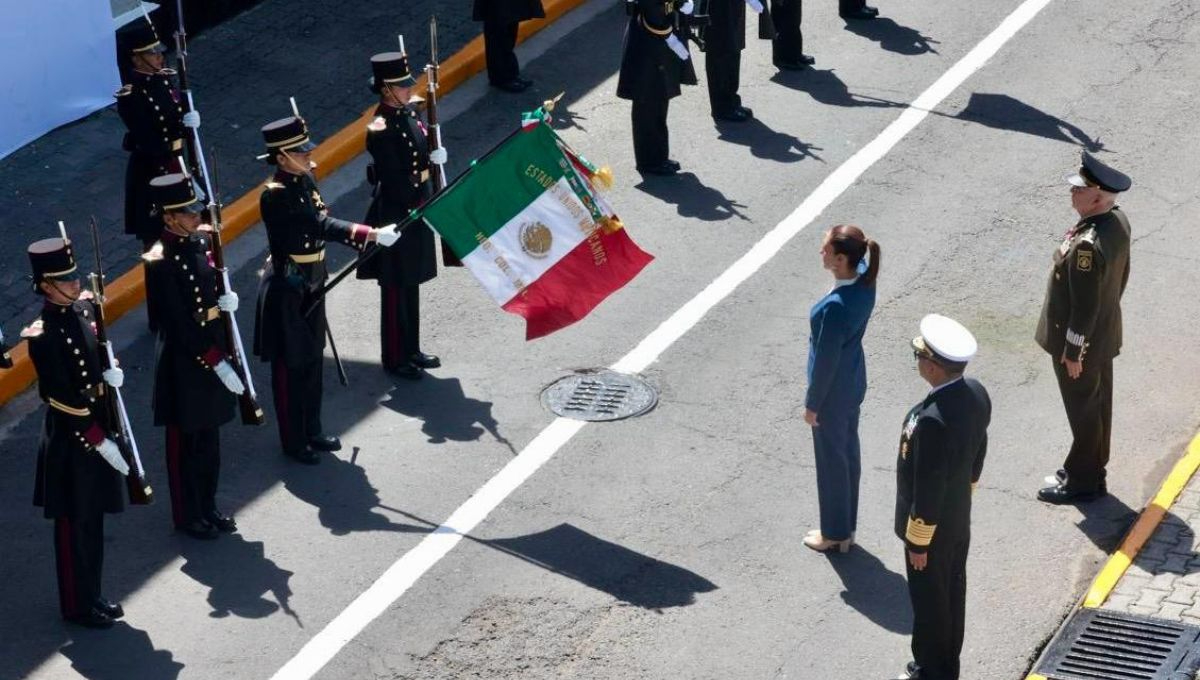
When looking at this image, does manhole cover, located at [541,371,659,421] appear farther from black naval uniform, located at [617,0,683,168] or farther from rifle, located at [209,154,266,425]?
black naval uniform, located at [617,0,683,168]

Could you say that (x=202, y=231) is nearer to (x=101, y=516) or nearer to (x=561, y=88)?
(x=101, y=516)

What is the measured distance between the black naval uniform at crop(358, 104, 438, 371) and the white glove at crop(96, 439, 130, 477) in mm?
2614

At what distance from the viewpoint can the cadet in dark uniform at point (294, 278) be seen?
11289mm

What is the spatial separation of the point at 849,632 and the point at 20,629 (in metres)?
4.25

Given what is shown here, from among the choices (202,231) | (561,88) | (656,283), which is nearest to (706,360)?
(656,283)

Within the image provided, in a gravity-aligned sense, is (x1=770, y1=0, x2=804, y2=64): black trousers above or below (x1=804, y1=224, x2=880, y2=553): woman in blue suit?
below

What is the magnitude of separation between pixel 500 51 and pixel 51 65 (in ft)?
11.5

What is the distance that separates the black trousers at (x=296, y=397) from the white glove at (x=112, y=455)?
1.55 metres

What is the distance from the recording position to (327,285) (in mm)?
11461

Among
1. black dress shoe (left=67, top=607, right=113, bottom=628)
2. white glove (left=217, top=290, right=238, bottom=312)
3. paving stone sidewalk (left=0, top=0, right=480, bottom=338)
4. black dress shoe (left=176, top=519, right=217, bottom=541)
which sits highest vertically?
white glove (left=217, top=290, right=238, bottom=312)

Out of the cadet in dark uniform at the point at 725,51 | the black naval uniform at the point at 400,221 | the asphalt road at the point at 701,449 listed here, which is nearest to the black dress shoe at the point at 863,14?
the asphalt road at the point at 701,449

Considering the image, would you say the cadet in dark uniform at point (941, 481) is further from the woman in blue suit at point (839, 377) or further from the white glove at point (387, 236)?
the white glove at point (387, 236)

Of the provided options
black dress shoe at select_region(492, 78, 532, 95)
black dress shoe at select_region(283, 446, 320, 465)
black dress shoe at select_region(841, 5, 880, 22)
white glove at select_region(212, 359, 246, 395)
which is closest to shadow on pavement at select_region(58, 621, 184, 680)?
white glove at select_region(212, 359, 246, 395)

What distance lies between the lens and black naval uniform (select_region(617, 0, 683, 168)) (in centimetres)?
1460
